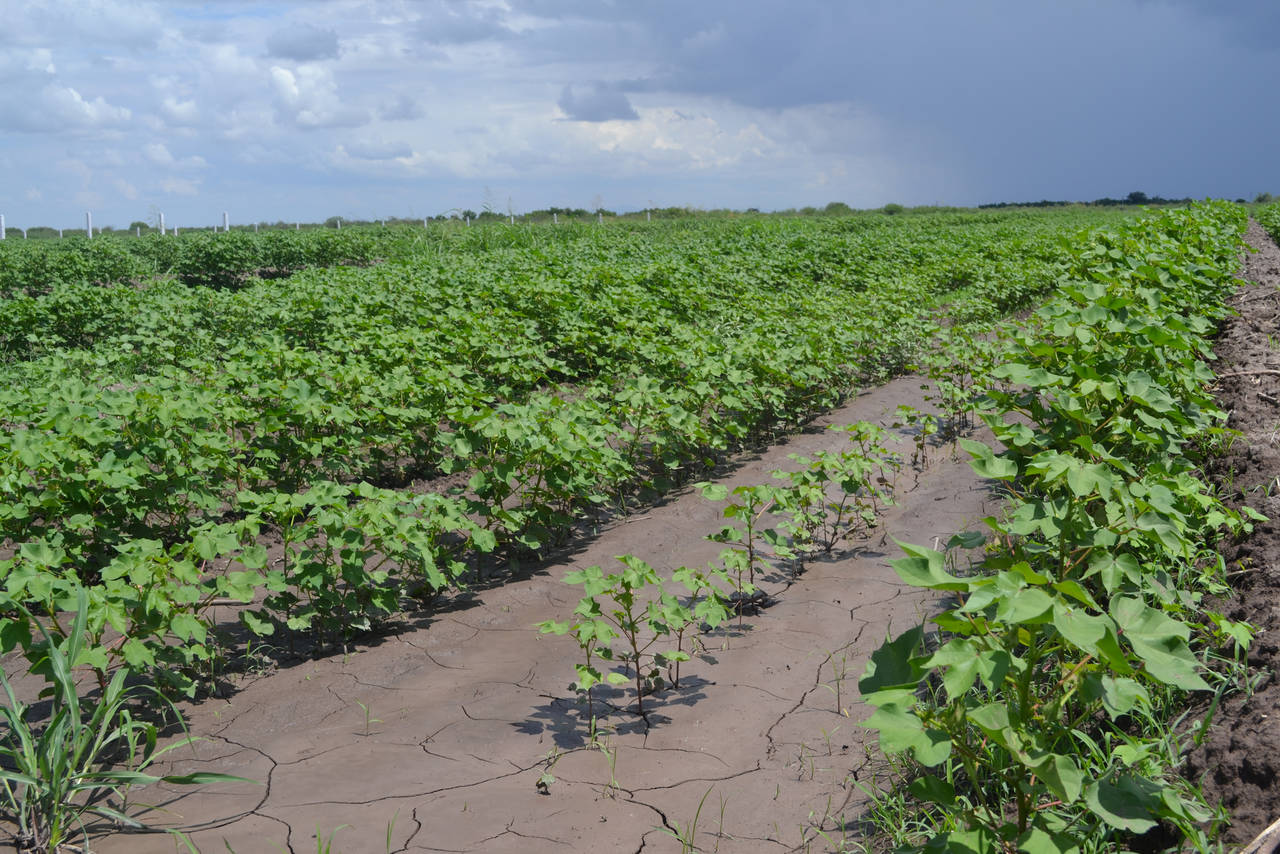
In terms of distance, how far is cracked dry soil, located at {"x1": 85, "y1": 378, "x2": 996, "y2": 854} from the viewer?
2.78 meters

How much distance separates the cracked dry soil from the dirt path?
1018 mm

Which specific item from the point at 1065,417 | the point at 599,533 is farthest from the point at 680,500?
the point at 1065,417

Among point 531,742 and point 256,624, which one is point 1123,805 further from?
point 256,624

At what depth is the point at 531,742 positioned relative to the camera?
3.30 m

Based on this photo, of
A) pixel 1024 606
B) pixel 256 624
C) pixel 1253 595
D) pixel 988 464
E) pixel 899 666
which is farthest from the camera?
pixel 256 624

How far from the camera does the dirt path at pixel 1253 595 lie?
7.36ft

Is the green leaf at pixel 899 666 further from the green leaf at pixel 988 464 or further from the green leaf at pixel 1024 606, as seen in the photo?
the green leaf at pixel 988 464

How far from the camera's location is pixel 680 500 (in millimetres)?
5902

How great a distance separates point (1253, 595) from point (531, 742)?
2.61 m

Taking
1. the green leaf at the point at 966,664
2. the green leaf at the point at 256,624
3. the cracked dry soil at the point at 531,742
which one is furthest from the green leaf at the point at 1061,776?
the green leaf at the point at 256,624

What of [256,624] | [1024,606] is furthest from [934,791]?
[256,624]

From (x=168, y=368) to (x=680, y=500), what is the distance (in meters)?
3.49

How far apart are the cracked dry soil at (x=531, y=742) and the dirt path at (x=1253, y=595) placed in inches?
40.1

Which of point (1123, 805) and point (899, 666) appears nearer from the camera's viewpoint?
point (1123, 805)
